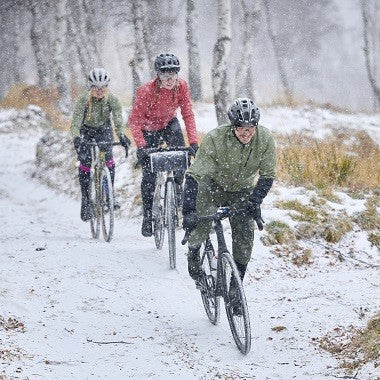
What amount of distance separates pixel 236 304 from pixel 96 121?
4.35 m

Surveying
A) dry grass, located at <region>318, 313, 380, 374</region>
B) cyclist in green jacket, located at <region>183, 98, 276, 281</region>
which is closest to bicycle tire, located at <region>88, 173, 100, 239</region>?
cyclist in green jacket, located at <region>183, 98, 276, 281</region>

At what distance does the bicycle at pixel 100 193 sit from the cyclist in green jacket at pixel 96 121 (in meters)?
0.09

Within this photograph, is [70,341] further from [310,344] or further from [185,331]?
[310,344]

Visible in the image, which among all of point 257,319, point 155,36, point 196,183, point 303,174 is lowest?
point 257,319

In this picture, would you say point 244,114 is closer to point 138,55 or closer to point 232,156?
point 232,156

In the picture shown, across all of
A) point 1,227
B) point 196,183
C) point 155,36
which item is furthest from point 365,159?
point 155,36

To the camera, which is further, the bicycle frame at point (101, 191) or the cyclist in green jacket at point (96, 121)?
the bicycle frame at point (101, 191)

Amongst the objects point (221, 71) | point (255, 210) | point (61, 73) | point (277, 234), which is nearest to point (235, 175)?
point (255, 210)

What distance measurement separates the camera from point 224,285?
220 inches

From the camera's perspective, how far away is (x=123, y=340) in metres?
5.71

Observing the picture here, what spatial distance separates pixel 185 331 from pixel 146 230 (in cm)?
256

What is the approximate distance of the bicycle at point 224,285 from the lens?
206 inches

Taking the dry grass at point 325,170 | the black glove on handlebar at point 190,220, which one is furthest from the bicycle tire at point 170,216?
the dry grass at point 325,170

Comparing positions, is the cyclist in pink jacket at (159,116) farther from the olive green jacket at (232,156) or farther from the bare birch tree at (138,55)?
the bare birch tree at (138,55)
